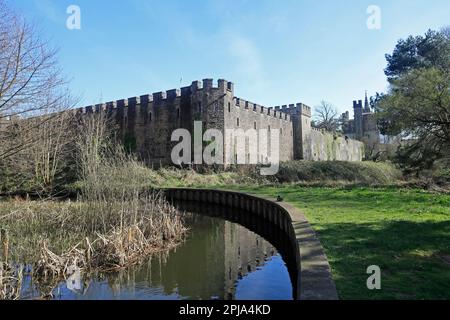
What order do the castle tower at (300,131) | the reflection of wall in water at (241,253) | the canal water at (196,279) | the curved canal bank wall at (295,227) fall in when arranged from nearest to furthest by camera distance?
1. the curved canal bank wall at (295,227)
2. the canal water at (196,279)
3. the reflection of wall in water at (241,253)
4. the castle tower at (300,131)

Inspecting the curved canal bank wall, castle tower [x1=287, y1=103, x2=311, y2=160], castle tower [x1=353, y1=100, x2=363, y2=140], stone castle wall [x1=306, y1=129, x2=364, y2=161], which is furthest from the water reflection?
castle tower [x1=353, y1=100, x2=363, y2=140]

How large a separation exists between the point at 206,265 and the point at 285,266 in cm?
164

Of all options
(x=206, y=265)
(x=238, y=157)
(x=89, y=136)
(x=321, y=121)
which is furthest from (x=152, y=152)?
(x=321, y=121)

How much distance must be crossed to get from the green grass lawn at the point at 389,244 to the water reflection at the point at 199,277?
1.28m

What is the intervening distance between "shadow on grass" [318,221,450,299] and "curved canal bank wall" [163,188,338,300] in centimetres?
19

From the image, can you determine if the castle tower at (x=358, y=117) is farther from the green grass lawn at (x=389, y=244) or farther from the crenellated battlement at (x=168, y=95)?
the green grass lawn at (x=389, y=244)

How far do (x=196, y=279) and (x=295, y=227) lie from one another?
206 centimetres

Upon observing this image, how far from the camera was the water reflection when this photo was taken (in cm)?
627

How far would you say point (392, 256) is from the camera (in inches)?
210

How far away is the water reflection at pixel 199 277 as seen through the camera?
6.27 metres

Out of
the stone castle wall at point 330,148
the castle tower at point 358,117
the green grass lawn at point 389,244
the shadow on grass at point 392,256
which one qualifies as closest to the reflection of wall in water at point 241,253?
the green grass lawn at point 389,244

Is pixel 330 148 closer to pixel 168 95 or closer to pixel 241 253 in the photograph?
pixel 168 95

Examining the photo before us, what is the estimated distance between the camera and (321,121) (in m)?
55.1
